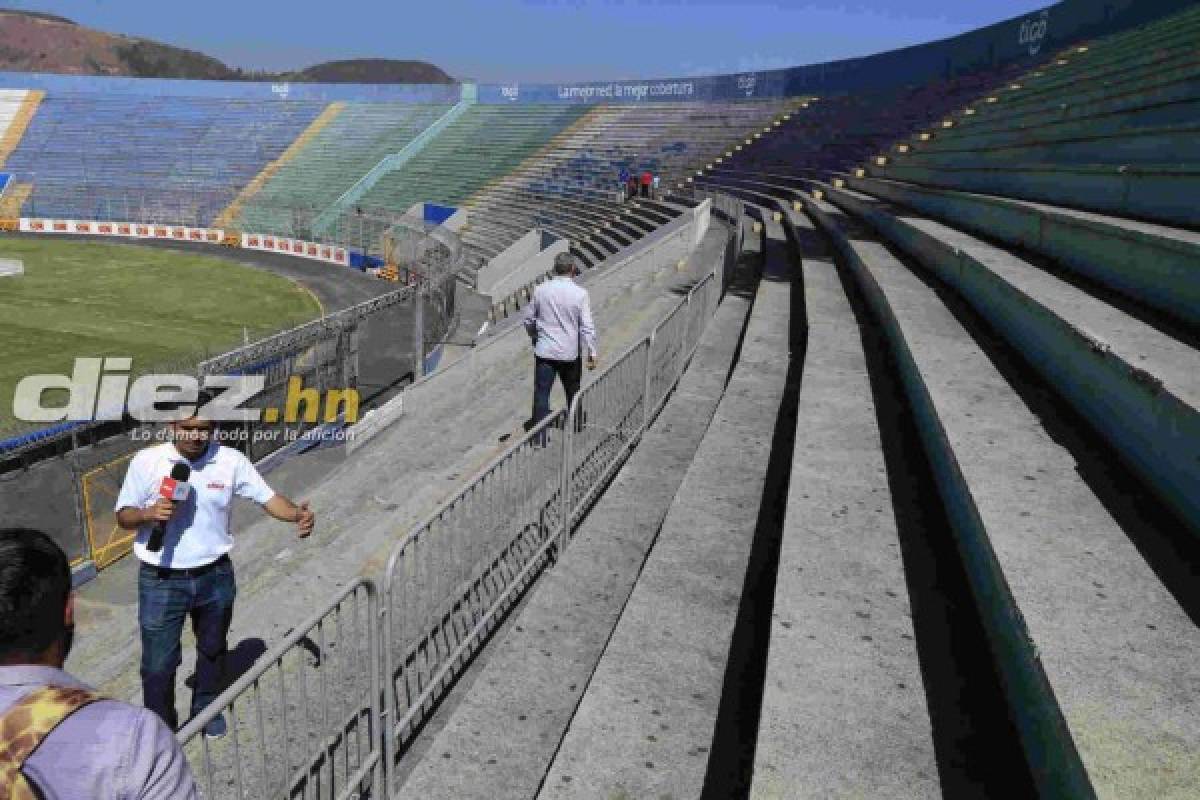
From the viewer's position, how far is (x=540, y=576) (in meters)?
5.46

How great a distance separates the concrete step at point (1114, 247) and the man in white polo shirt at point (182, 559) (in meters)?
5.29

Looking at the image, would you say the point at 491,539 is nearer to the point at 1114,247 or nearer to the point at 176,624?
the point at 176,624

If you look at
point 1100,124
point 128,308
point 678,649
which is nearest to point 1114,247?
point 678,649

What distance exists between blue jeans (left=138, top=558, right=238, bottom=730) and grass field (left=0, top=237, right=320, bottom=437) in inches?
496

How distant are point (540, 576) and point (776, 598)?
7.67ft

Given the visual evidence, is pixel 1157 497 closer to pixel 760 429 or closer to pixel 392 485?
pixel 760 429

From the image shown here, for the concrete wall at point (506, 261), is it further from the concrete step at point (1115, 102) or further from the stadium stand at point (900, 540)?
the stadium stand at point (900, 540)

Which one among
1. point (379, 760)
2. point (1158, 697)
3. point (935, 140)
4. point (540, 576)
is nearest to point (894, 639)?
point (1158, 697)

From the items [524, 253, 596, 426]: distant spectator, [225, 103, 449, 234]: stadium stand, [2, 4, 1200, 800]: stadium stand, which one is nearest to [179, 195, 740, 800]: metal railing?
[2, 4, 1200, 800]: stadium stand

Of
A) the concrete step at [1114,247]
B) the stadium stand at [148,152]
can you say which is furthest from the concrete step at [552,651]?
the stadium stand at [148,152]

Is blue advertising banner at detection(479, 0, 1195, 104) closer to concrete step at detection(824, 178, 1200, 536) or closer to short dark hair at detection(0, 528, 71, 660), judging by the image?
concrete step at detection(824, 178, 1200, 536)

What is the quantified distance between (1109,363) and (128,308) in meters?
27.8

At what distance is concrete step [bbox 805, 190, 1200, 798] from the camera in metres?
2.09

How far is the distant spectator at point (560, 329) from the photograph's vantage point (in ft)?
22.4
